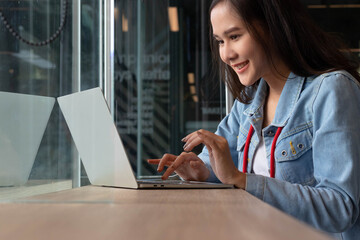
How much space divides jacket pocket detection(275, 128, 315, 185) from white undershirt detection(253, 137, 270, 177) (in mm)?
95

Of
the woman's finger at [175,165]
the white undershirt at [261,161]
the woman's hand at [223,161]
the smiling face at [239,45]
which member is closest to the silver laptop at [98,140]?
the woman's hand at [223,161]

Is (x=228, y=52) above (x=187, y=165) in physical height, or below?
above

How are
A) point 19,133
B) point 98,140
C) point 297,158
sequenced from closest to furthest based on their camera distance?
point 19,133 → point 98,140 → point 297,158

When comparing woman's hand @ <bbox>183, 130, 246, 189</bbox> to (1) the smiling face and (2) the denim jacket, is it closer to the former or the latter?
(2) the denim jacket

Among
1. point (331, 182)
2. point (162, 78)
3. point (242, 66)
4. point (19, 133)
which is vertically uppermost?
point (162, 78)

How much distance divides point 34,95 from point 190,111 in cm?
213

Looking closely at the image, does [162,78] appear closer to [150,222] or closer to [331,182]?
[331,182]

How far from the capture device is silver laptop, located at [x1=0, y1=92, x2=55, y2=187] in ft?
2.42

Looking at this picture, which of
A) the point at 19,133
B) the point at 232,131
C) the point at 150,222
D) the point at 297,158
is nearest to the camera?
the point at 150,222

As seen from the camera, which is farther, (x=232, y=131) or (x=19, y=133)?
(x=232, y=131)

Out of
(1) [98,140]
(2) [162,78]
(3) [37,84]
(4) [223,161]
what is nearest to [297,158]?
(4) [223,161]

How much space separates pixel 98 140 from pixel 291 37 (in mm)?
594

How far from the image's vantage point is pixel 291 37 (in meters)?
1.14

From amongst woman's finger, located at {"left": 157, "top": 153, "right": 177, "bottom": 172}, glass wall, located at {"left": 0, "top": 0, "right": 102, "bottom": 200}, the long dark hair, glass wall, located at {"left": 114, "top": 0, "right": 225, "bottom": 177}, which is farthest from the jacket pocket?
glass wall, located at {"left": 114, "top": 0, "right": 225, "bottom": 177}
